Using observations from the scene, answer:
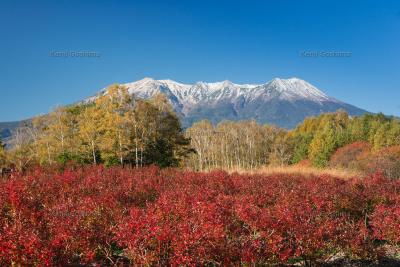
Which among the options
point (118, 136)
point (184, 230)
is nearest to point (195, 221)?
point (184, 230)

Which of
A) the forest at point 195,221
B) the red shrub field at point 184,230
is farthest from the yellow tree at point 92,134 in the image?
the red shrub field at point 184,230

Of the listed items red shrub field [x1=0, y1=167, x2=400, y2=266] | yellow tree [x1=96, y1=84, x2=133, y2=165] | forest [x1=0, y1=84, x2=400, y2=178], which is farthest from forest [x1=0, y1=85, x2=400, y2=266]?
yellow tree [x1=96, y1=84, x2=133, y2=165]

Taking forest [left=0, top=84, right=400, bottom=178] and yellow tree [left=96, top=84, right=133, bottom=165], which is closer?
yellow tree [left=96, top=84, right=133, bottom=165]

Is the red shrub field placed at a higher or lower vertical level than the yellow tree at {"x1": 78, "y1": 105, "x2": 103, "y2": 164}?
lower

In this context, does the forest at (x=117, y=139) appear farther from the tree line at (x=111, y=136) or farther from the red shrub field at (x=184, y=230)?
the red shrub field at (x=184, y=230)

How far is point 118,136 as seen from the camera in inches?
1505

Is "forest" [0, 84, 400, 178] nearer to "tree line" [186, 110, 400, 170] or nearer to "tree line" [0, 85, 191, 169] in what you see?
"tree line" [0, 85, 191, 169]

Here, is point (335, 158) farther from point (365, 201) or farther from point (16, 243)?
point (16, 243)

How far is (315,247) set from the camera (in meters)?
7.43

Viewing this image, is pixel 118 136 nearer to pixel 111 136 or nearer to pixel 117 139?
pixel 117 139

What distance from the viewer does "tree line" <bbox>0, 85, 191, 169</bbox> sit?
38562mm

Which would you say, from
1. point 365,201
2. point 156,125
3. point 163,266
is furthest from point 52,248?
point 156,125

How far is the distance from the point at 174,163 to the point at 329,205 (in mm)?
35639

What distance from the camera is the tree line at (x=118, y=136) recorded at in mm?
38562
